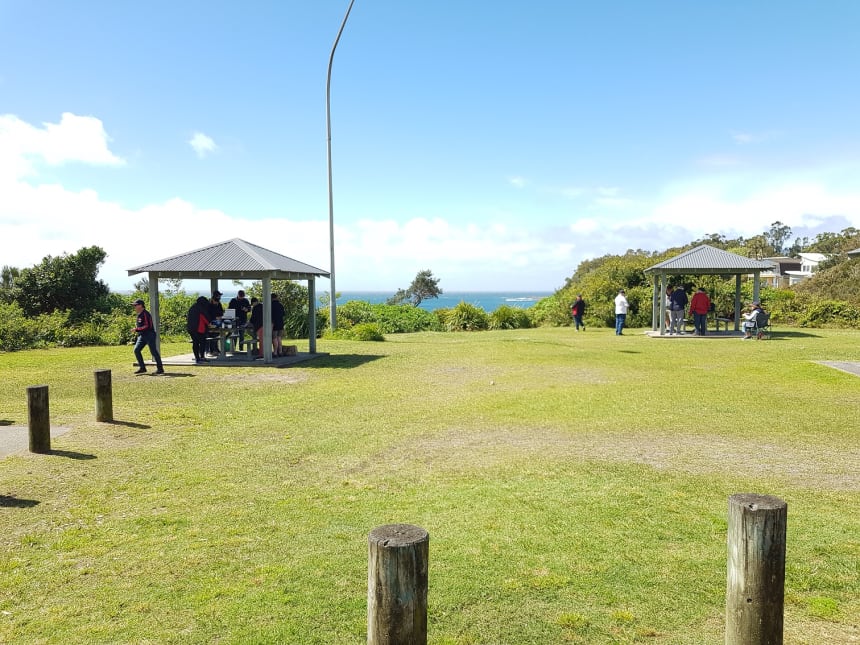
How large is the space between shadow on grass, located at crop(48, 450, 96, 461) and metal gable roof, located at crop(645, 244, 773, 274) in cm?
1979

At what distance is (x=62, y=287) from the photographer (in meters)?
26.6

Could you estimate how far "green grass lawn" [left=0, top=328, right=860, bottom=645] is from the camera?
3.91 meters

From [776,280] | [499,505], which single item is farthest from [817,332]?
[776,280]

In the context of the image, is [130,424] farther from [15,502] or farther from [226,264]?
[226,264]

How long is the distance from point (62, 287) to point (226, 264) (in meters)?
14.4

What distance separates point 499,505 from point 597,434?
10.4ft

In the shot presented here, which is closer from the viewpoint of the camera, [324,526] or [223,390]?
[324,526]

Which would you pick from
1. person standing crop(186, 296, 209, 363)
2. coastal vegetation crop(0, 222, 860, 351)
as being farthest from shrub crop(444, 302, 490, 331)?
person standing crop(186, 296, 209, 363)

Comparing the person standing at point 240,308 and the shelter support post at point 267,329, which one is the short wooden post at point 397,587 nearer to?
the shelter support post at point 267,329

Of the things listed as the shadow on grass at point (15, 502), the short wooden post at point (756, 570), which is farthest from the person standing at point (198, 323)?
the short wooden post at point (756, 570)

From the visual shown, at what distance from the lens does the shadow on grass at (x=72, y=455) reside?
7.45 metres

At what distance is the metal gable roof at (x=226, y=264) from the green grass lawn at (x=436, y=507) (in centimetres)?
430

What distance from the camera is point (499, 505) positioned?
19.0 feet

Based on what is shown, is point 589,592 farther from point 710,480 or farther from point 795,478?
point 795,478
